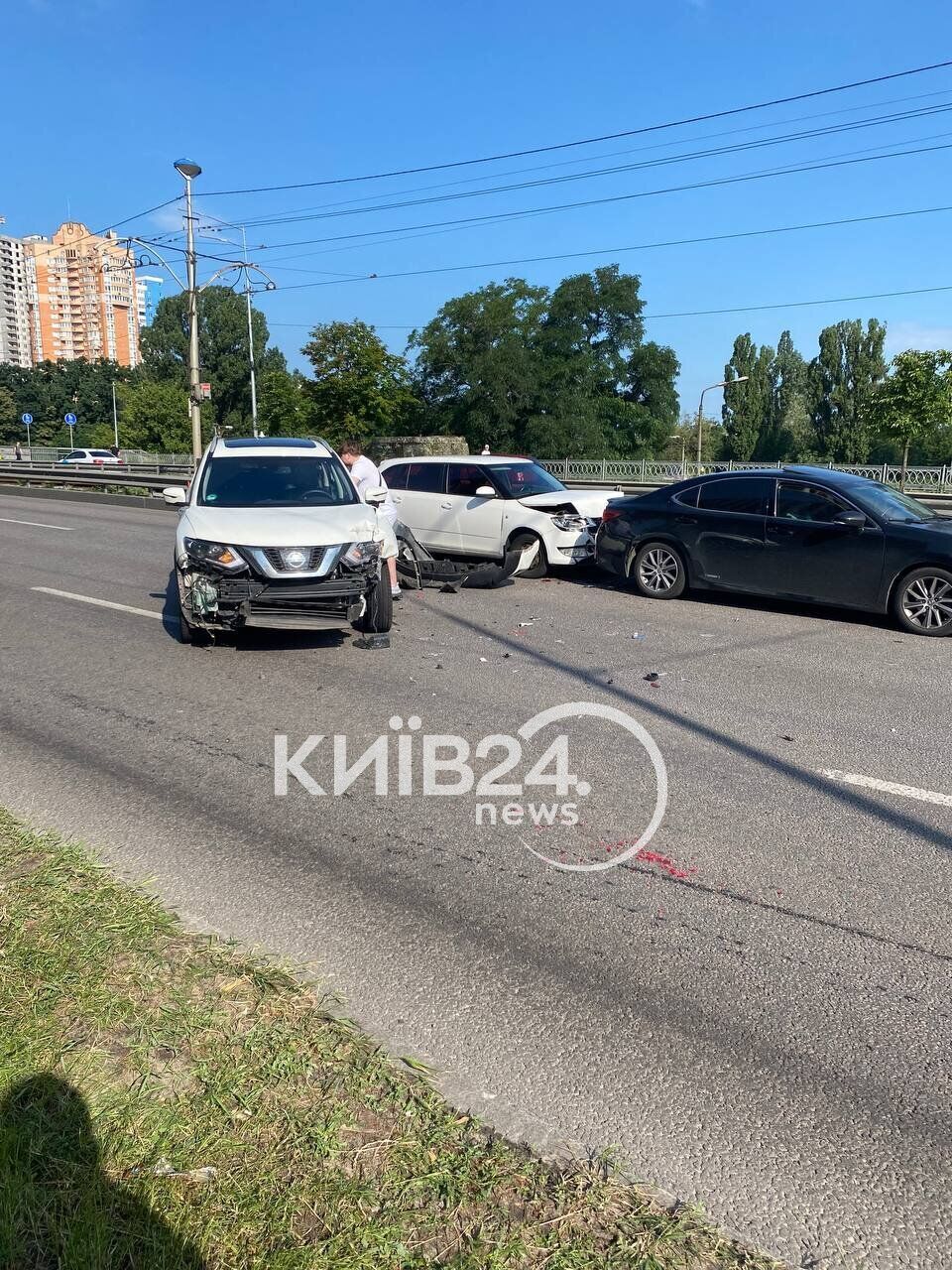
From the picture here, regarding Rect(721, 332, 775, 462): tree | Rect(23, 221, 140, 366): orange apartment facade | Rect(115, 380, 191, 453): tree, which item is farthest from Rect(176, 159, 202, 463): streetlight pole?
Rect(23, 221, 140, 366): orange apartment facade

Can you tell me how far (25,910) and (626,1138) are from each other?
2.40 metres

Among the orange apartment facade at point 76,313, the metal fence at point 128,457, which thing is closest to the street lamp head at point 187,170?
the metal fence at point 128,457

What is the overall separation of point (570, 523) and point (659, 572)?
5.82 feet

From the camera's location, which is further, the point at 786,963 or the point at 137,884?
the point at 137,884

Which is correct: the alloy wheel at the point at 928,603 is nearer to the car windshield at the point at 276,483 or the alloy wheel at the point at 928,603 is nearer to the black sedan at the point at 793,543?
the black sedan at the point at 793,543

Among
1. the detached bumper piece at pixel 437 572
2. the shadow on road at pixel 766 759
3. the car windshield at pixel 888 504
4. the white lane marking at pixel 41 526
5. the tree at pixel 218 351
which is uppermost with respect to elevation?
the tree at pixel 218 351

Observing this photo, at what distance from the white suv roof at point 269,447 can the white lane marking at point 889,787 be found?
245 inches

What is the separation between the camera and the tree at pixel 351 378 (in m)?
38.0

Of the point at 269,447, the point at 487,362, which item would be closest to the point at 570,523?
the point at 269,447

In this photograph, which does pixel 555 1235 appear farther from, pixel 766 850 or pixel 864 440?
pixel 864 440

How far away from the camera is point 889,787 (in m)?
5.31

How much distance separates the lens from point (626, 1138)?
265 cm

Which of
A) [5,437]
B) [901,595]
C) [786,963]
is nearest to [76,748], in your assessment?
[786,963]

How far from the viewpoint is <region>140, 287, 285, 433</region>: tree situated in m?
88.3
